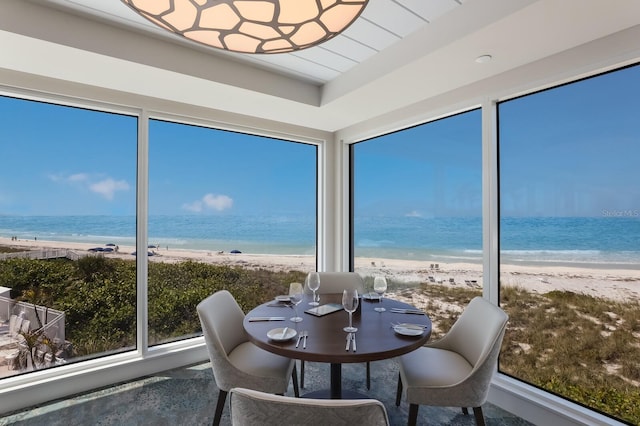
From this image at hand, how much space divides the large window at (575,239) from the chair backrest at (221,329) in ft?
6.94

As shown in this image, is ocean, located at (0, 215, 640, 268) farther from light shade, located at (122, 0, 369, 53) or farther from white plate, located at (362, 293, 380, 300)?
light shade, located at (122, 0, 369, 53)

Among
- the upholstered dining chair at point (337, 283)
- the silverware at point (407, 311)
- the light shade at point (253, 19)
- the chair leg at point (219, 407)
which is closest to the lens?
the light shade at point (253, 19)

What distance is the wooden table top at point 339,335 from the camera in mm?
1521

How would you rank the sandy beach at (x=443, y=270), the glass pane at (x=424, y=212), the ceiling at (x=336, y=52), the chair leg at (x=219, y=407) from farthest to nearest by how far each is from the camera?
the glass pane at (x=424, y=212), the sandy beach at (x=443, y=270), the chair leg at (x=219, y=407), the ceiling at (x=336, y=52)

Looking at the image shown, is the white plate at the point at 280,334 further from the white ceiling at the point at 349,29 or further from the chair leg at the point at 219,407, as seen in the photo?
the white ceiling at the point at 349,29

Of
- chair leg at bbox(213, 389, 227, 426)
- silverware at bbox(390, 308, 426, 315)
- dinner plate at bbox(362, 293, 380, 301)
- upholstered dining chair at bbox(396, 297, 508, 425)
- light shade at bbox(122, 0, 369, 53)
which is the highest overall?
light shade at bbox(122, 0, 369, 53)

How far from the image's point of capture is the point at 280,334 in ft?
5.71

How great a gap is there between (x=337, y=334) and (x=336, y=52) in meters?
2.05

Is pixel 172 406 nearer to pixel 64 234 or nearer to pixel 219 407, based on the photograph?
pixel 219 407

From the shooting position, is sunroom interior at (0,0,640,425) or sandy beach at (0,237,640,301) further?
sandy beach at (0,237,640,301)

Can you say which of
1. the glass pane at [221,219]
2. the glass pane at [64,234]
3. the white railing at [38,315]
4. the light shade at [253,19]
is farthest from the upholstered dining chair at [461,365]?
the white railing at [38,315]

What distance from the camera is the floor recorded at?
2191 mm

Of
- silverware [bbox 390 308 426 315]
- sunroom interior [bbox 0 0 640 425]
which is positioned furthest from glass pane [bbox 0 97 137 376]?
silverware [bbox 390 308 426 315]

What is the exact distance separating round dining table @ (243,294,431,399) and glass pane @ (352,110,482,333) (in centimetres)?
90
